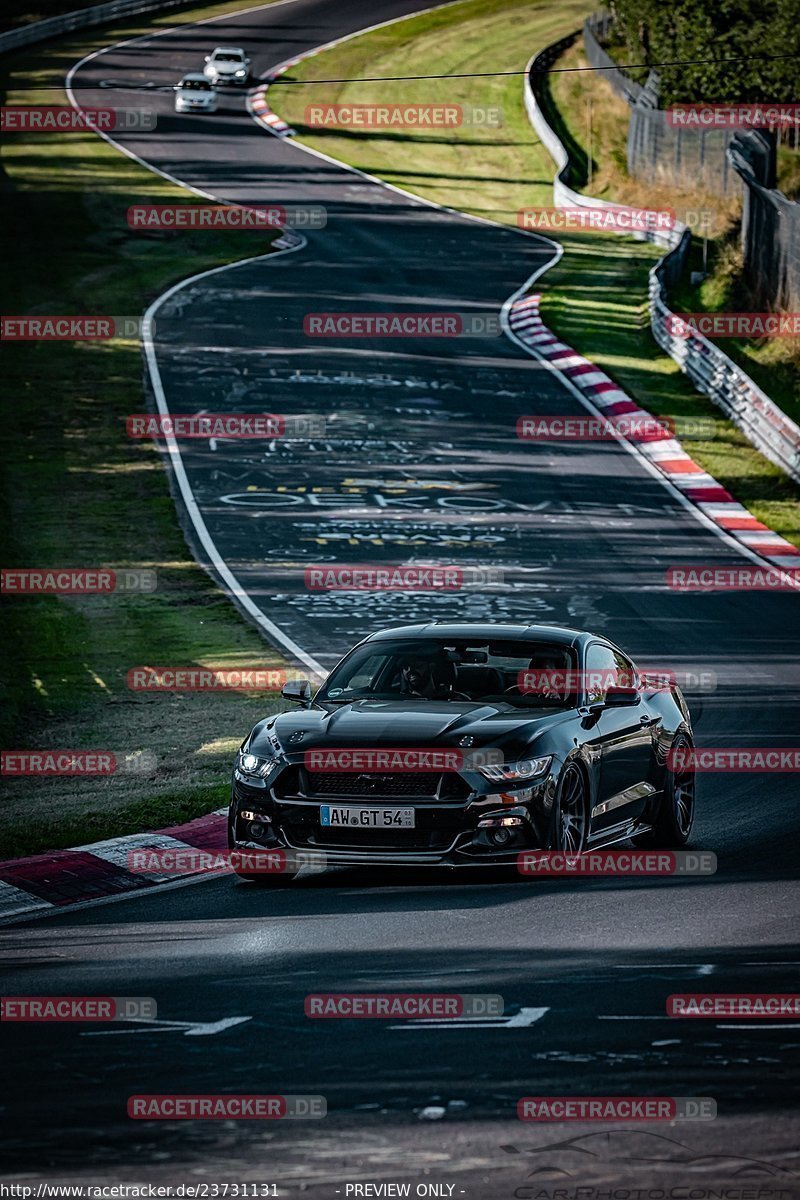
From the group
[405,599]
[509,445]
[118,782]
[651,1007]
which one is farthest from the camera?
[509,445]

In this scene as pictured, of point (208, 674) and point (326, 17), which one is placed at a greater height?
point (326, 17)

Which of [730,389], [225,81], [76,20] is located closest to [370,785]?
[730,389]

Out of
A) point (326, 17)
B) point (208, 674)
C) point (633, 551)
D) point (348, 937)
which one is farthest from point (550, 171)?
point (348, 937)

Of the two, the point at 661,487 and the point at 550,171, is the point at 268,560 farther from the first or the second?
the point at 550,171

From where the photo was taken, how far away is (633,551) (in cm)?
2389

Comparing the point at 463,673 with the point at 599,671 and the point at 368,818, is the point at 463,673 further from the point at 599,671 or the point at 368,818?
the point at 368,818

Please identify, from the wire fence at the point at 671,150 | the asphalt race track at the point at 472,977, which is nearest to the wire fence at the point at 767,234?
the wire fence at the point at 671,150

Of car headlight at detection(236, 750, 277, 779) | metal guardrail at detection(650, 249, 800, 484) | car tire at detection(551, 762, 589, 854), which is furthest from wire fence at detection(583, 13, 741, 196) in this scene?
car headlight at detection(236, 750, 277, 779)

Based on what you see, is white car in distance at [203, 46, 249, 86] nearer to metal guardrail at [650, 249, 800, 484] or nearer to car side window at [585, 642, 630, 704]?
metal guardrail at [650, 249, 800, 484]

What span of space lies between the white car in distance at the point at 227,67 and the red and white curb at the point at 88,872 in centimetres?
6008

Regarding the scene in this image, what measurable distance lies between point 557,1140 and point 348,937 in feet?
9.81

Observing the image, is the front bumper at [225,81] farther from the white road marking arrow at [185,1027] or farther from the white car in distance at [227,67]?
the white road marking arrow at [185,1027]

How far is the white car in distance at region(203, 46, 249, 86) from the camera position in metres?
68.7

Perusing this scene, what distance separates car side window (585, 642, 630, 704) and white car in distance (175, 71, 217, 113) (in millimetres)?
55170
